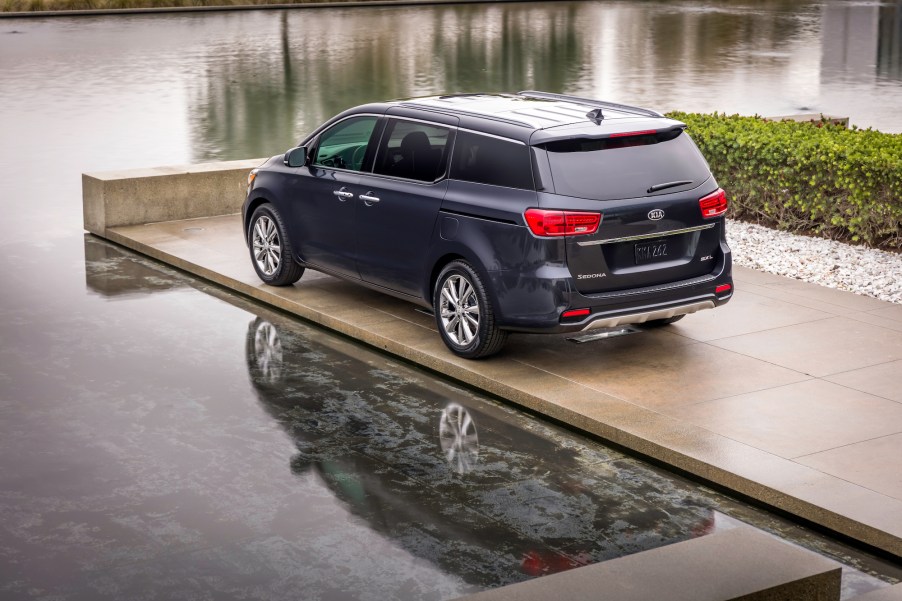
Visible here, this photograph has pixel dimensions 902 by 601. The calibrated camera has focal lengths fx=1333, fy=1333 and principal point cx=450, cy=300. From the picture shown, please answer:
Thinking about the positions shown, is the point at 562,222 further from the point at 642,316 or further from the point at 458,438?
the point at 458,438

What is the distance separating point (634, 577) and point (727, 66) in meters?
26.5

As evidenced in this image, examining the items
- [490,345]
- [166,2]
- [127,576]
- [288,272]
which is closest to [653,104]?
[288,272]

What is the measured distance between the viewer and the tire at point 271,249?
1061cm

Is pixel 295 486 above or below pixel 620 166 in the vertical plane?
below

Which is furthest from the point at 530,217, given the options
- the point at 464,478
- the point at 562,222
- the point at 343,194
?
the point at 343,194

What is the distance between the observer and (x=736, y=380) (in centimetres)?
837

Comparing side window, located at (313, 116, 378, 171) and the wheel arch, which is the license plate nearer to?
side window, located at (313, 116, 378, 171)

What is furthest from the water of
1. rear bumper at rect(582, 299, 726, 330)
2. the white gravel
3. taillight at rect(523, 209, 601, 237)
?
the white gravel

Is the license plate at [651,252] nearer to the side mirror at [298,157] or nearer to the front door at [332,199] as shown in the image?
the front door at [332,199]

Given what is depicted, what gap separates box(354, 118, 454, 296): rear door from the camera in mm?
9148

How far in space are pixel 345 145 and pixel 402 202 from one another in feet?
3.76

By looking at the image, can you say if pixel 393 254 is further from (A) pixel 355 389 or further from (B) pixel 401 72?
(B) pixel 401 72

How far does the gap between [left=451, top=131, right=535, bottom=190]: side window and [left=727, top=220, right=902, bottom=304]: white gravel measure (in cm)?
366

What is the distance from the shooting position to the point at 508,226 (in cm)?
844
